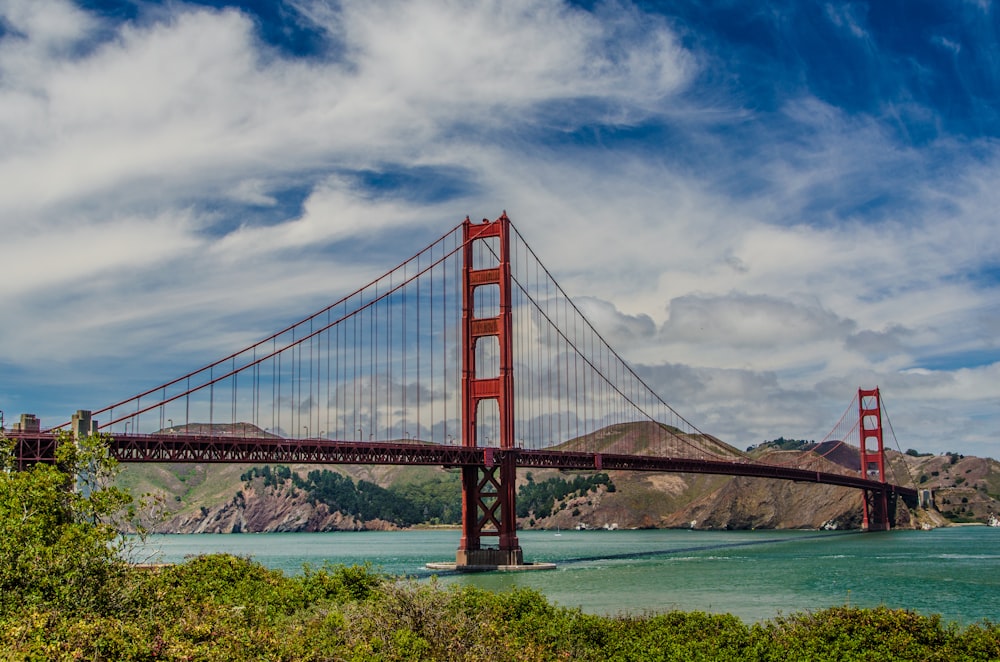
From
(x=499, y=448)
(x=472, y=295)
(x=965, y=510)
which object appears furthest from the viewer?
(x=965, y=510)

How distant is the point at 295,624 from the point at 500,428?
134 feet

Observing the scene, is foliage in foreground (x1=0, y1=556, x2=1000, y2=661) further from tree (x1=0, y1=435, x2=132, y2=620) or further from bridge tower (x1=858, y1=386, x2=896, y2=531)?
bridge tower (x1=858, y1=386, x2=896, y2=531)

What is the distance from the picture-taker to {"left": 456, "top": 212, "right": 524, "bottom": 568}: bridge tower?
62969mm

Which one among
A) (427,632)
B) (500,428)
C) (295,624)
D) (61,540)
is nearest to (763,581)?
(500,428)

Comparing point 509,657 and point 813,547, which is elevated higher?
point 509,657

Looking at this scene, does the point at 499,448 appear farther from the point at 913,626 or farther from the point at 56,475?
the point at 56,475

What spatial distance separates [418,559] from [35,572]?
2705 inches

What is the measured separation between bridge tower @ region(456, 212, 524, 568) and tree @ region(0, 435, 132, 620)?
143 feet

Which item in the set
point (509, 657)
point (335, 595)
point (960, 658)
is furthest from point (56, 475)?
point (960, 658)

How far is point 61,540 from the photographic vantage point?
60.0 ft

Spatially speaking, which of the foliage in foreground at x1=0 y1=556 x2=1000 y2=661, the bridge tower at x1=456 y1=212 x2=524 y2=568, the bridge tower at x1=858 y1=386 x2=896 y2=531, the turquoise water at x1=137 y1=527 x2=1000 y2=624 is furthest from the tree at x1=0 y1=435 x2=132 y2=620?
the bridge tower at x1=858 y1=386 x2=896 y2=531

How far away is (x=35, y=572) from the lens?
1761cm

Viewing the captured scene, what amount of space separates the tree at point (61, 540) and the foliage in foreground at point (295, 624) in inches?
1.0

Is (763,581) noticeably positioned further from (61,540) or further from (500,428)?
(61,540)
